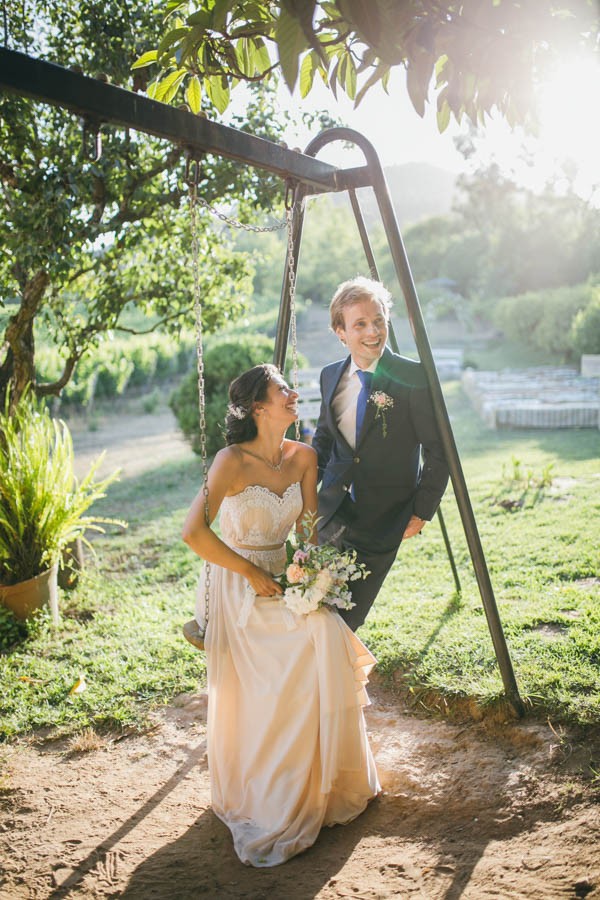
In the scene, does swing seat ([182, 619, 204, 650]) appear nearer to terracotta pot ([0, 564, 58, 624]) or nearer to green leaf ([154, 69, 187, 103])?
green leaf ([154, 69, 187, 103])

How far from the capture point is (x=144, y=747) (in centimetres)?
391

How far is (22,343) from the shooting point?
620 centimetres

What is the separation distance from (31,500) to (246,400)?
2933 mm

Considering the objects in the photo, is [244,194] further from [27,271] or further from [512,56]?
[512,56]

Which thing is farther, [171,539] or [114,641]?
[171,539]

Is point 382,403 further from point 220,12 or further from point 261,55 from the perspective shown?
point 220,12

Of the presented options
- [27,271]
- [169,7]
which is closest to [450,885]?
[169,7]

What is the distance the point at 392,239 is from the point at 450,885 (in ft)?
9.39

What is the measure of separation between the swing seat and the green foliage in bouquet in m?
2.42

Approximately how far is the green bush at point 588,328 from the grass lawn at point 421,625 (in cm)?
1240

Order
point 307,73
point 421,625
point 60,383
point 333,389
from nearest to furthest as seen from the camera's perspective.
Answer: point 307,73 → point 333,389 → point 421,625 → point 60,383

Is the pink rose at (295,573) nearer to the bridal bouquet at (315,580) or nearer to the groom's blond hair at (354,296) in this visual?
the bridal bouquet at (315,580)

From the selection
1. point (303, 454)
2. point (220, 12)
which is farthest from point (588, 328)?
point (220, 12)

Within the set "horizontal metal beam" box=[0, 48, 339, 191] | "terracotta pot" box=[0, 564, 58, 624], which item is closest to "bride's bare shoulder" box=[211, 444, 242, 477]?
"horizontal metal beam" box=[0, 48, 339, 191]
